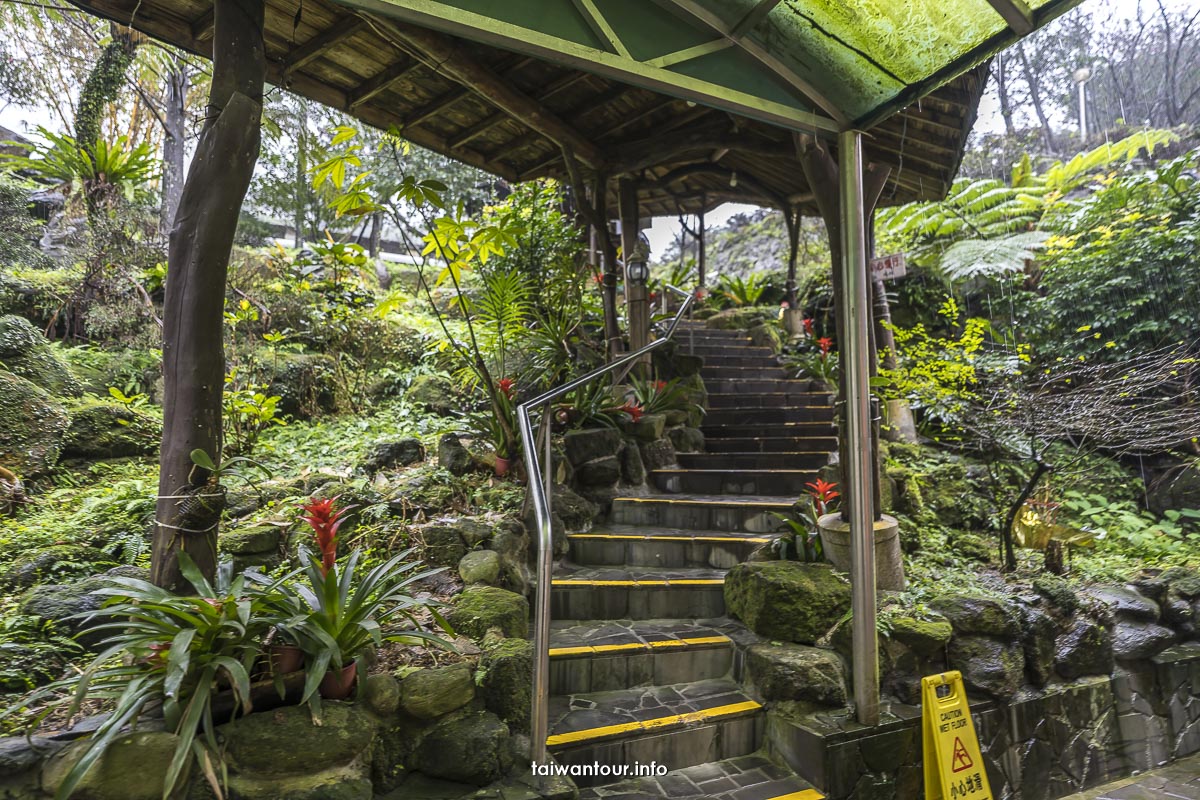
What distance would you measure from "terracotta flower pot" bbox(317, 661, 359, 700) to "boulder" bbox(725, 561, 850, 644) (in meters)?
2.05

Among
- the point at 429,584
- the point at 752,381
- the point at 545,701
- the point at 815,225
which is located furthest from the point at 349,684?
the point at 815,225

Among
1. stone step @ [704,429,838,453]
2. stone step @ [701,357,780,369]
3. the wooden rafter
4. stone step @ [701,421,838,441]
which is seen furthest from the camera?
stone step @ [701,357,780,369]

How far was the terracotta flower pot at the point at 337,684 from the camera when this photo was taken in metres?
2.13

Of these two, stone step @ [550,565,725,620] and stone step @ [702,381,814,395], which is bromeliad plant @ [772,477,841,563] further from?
stone step @ [702,381,814,395]

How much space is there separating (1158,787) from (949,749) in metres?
1.87

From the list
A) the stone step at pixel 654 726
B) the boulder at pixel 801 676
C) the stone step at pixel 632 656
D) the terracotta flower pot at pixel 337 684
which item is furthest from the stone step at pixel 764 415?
the terracotta flower pot at pixel 337 684

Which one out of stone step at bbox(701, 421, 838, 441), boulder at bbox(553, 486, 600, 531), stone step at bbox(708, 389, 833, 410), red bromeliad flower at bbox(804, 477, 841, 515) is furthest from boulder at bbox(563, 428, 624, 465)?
stone step at bbox(708, 389, 833, 410)

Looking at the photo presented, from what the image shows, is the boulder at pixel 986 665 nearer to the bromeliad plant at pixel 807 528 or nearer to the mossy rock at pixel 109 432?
the bromeliad plant at pixel 807 528

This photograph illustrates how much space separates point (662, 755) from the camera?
266 cm

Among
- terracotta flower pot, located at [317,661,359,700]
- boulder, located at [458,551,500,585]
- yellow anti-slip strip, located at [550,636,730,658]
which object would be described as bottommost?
yellow anti-slip strip, located at [550,636,730,658]

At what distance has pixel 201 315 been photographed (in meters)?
2.26

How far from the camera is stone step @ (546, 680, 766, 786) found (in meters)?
2.56

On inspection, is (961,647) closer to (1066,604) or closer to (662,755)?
(1066,604)

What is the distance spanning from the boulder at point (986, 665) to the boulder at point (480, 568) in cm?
248
